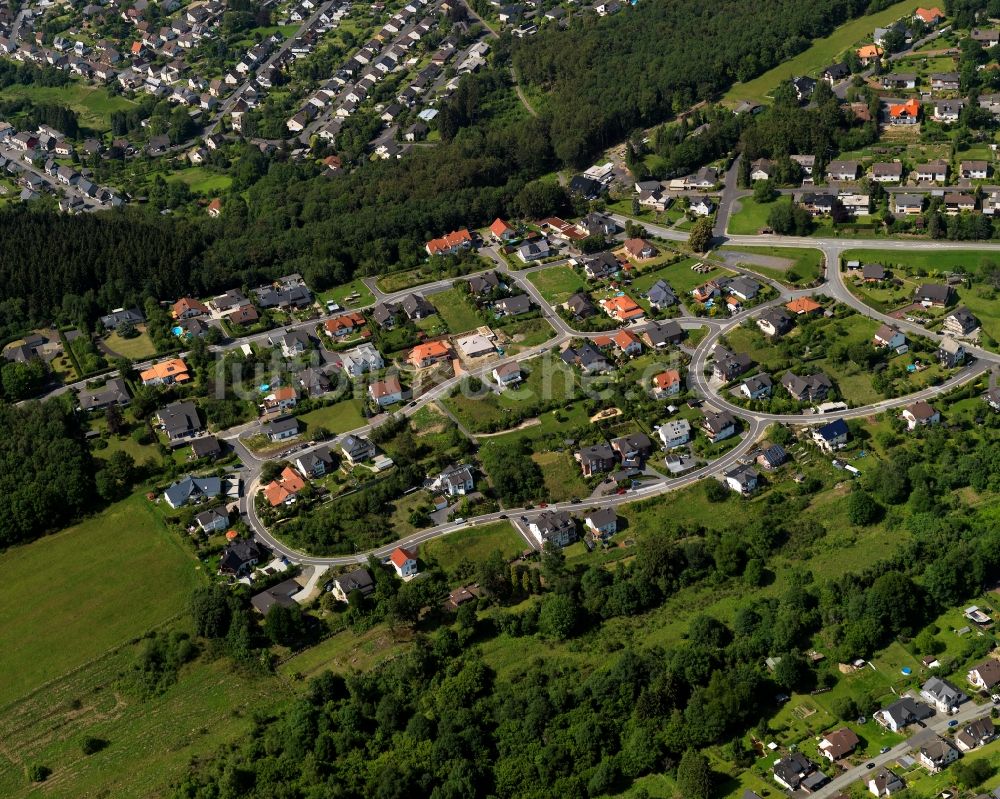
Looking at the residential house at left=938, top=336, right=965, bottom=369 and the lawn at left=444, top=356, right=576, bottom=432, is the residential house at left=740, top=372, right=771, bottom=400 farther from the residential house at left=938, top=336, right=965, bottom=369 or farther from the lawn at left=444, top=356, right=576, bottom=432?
the residential house at left=938, top=336, right=965, bottom=369

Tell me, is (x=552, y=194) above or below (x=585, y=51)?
below

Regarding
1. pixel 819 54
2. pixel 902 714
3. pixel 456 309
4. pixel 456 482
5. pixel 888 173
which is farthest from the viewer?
pixel 819 54

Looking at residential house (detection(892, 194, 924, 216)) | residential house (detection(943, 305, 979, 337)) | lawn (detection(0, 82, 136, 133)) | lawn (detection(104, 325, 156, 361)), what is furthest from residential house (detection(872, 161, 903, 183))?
lawn (detection(0, 82, 136, 133))

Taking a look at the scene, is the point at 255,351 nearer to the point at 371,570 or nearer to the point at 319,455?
the point at 319,455

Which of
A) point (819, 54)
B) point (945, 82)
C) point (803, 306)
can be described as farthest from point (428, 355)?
point (819, 54)

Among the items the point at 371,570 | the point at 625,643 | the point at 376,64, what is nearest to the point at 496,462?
the point at 371,570

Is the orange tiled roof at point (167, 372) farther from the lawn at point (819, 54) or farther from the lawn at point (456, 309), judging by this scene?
the lawn at point (819, 54)

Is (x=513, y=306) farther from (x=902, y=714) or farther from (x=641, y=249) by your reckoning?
(x=902, y=714)
